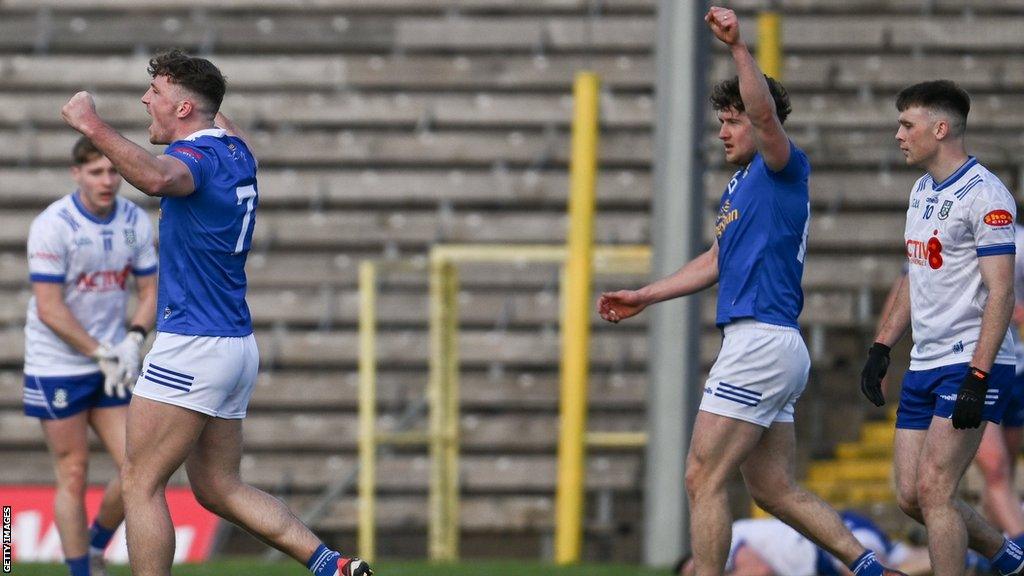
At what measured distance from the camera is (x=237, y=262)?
5.86 meters

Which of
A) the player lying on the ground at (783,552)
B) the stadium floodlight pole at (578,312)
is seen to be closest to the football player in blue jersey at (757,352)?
the player lying on the ground at (783,552)

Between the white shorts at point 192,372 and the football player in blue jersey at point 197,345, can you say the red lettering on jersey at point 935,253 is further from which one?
the white shorts at point 192,372

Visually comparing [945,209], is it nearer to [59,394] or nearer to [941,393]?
[941,393]

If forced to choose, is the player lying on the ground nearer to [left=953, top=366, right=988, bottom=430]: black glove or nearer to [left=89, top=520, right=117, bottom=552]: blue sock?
[left=953, top=366, right=988, bottom=430]: black glove

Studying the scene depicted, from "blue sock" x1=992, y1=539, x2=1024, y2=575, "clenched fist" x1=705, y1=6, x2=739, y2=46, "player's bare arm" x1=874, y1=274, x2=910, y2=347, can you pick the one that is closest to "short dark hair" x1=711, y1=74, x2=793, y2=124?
"clenched fist" x1=705, y1=6, x2=739, y2=46

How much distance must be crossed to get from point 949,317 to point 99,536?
3932mm

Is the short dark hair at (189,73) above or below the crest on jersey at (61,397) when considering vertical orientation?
above

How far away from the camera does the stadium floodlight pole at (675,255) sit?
10.2 metres

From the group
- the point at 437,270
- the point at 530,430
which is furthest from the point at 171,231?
the point at 530,430

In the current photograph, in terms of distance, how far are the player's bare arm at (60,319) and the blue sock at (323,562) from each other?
2.08m

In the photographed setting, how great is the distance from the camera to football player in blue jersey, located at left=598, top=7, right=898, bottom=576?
19.8 ft

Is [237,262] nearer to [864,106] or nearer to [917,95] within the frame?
[917,95]

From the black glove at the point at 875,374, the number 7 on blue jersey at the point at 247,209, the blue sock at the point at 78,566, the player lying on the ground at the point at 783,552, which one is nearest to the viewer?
the number 7 on blue jersey at the point at 247,209

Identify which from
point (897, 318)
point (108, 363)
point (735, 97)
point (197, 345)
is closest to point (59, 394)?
point (108, 363)
